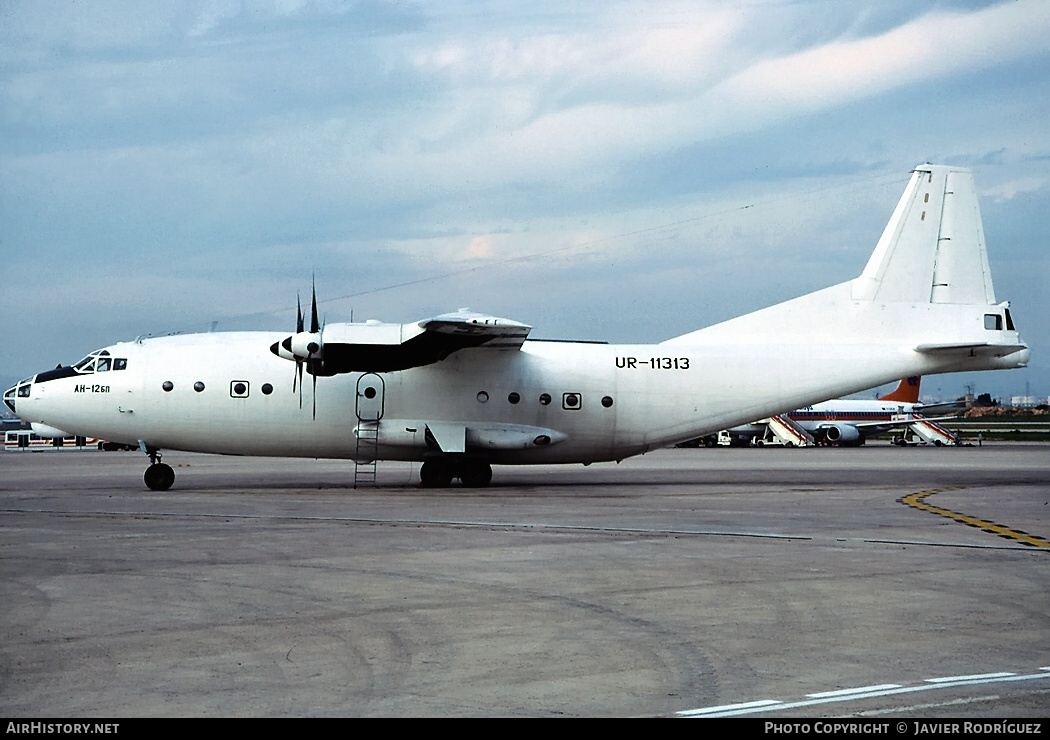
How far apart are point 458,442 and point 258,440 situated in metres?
5.27

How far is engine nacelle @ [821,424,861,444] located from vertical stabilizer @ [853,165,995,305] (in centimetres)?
4314

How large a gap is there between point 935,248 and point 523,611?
75.3ft

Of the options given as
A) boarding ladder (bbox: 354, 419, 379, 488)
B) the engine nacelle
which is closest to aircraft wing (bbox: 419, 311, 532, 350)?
boarding ladder (bbox: 354, 419, 379, 488)

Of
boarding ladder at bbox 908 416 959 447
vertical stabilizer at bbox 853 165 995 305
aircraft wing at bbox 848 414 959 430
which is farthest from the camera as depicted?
aircraft wing at bbox 848 414 959 430

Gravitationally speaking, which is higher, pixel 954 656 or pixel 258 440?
pixel 258 440

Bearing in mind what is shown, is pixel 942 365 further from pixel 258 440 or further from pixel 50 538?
pixel 50 538

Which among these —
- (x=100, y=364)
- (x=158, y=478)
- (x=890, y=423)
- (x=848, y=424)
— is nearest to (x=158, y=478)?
(x=158, y=478)

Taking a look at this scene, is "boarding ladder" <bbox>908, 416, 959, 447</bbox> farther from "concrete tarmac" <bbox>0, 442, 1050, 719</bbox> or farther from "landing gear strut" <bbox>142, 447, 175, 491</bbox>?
"landing gear strut" <bbox>142, 447, 175, 491</bbox>


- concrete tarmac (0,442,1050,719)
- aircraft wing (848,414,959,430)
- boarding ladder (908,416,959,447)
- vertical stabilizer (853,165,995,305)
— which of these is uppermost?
vertical stabilizer (853,165,995,305)

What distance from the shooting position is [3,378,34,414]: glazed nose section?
27719 mm

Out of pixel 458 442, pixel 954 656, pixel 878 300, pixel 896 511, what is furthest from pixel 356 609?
pixel 878 300

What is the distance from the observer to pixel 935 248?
1155 inches

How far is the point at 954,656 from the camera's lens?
27.3ft

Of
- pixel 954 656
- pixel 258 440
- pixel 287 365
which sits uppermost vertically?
pixel 287 365
